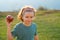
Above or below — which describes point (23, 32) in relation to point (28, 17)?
below

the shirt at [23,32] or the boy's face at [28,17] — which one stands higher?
the boy's face at [28,17]

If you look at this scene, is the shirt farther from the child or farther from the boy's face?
the boy's face

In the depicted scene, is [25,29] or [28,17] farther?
[25,29]

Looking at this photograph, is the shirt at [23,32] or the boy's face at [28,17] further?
the shirt at [23,32]

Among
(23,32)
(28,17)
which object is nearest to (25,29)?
(23,32)

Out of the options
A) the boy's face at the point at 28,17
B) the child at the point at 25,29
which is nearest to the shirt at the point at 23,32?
the child at the point at 25,29

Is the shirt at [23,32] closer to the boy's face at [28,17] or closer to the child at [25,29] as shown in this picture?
the child at [25,29]

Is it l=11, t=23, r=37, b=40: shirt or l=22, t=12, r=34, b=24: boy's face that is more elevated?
l=22, t=12, r=34, b=24: boy's face

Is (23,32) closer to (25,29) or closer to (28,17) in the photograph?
(25,29)

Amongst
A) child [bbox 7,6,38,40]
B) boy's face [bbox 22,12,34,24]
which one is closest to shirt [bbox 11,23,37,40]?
child [bbox 7,6,38,40]

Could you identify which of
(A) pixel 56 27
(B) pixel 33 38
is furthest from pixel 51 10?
(B) pixel 33 38

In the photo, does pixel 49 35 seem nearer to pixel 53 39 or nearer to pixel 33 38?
pixel 53 39

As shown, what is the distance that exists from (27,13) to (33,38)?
0.45 metres

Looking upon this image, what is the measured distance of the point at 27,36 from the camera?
4332 mm
